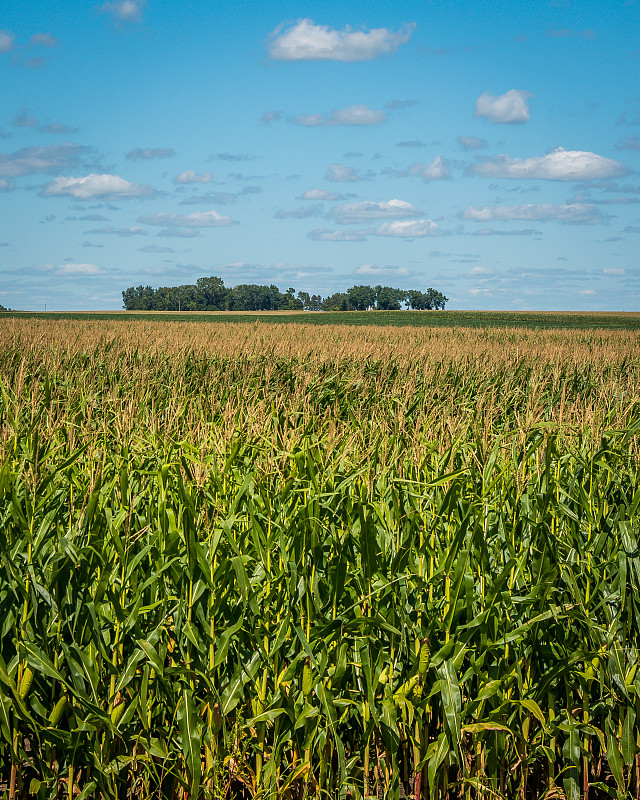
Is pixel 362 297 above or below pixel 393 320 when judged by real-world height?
above

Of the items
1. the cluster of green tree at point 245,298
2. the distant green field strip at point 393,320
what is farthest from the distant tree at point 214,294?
the distant green field strip at point 393,320

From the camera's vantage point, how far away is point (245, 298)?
140 metres

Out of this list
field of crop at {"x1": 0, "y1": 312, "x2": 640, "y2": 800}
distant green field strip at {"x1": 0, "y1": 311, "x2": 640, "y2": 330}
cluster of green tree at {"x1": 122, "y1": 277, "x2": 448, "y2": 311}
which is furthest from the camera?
cluster of green tree at {"x1": 122, "y1": 277, "x2": 448, "y2": 311}

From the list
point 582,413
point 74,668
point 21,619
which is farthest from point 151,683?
point 582,413

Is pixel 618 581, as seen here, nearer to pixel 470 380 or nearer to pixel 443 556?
pixel 443 556

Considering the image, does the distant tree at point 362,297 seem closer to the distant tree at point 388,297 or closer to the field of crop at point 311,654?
the distant tree at point 388,297

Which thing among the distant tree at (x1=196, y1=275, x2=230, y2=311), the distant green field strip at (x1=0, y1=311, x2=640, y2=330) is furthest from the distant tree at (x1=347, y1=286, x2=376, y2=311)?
the distant green field strip at (x1=0, y1=311, x2=640, y2=330)

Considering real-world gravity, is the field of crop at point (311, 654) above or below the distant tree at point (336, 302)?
below

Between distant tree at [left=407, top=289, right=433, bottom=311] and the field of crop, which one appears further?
distant tree at [left=407, top=289, right=433, bottom=311]

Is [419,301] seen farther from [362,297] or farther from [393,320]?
[393,320]

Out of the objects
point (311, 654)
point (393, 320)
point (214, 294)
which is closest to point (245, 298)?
point (214, 294)

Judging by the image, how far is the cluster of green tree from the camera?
5433 inches

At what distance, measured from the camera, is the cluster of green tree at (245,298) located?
138000 millimetres

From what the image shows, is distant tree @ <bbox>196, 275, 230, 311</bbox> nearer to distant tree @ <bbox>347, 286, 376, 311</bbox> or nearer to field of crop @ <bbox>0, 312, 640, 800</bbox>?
distant tree @ <bbox>347, 286, 376, 311</bbox>
